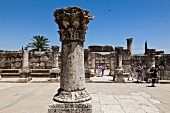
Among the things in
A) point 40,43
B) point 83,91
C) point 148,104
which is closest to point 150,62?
point 148,104

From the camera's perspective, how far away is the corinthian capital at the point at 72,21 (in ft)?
10.3

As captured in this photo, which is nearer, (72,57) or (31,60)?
(72,57)

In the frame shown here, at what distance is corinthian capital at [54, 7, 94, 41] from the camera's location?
124 inches

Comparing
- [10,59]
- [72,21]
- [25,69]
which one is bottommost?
[25,69]

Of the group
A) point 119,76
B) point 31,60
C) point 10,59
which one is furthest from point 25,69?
point 119,76

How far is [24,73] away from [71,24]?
338 inches

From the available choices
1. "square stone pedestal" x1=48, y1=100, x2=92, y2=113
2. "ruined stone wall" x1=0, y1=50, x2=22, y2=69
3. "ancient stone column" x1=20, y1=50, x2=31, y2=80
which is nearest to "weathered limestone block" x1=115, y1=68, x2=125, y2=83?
"ancient stone column" x1=20, y1=50, x2=31, y2=80

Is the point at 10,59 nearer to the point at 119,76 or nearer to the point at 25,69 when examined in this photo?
the point at 25,69

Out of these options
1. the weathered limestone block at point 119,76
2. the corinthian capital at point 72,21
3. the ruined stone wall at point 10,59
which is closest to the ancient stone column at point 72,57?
the corinthian capital at point 72,21

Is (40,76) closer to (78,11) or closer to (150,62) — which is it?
(150,62)

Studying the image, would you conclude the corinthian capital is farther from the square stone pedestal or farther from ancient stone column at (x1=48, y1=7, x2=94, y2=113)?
the square stone pedestal

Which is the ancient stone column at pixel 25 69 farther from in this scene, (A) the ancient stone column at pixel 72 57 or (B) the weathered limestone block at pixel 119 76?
(A) the ancient stone column at pixel 72 57

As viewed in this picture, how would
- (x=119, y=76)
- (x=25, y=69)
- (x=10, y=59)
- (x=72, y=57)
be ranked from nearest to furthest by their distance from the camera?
(x=72, y=57) < (x=119, y=76) < (x=25, y=69) < (x=10, y=59)

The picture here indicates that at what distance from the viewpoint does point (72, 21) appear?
124 inches
